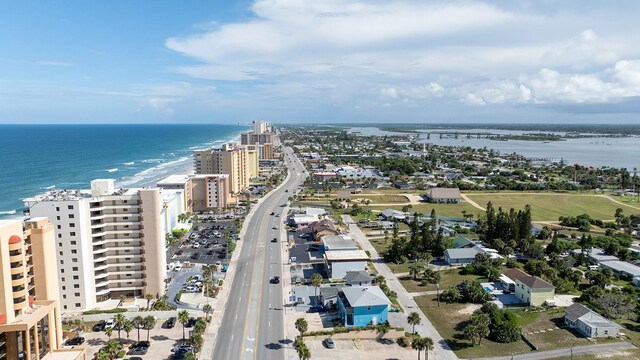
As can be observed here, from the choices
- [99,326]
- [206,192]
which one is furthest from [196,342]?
[206,192]

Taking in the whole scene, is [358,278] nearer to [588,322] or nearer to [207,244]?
[588,322]

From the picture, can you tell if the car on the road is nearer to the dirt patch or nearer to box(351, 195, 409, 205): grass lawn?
the dirt patch

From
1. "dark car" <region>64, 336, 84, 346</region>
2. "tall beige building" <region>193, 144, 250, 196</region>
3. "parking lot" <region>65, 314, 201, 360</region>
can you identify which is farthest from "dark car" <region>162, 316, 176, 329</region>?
"tall beige building" <region>193, 144, 250, 196</region>

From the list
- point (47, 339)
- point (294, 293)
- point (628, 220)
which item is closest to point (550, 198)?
point (628, 220)

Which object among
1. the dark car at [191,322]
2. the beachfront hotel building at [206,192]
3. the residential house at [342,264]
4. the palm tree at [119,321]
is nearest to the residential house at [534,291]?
the residential house at [342,264]

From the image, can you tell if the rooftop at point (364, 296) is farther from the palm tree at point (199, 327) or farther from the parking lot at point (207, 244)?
Result: the parking lot at point (207, 244)

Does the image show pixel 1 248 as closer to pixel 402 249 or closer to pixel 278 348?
pixel 278 348
